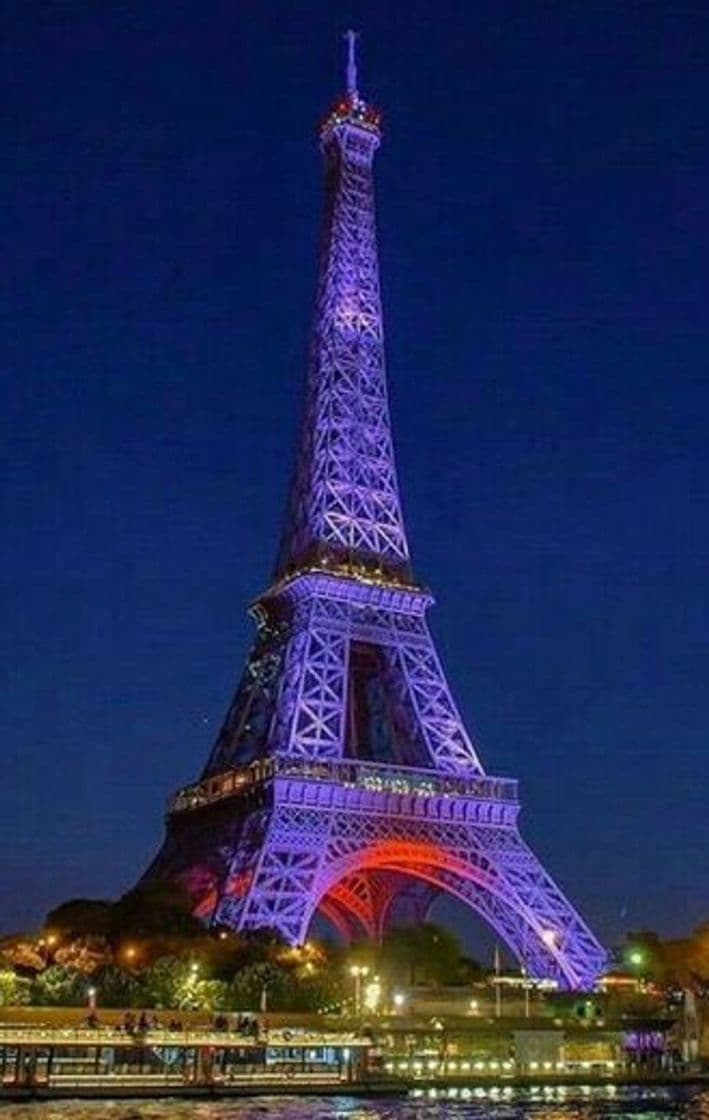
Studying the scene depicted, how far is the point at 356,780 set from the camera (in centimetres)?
7675

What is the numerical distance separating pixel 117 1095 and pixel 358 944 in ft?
157

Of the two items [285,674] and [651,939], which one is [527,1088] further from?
[651,939]

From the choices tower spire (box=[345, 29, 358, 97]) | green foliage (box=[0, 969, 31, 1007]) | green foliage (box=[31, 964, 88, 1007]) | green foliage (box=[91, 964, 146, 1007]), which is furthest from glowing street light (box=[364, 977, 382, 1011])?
tower spire (box=[345, 29, 358, 97])

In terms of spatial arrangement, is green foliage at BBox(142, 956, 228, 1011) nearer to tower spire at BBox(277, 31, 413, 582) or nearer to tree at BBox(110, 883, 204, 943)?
tree at BBox(110, 883, 204, 943)

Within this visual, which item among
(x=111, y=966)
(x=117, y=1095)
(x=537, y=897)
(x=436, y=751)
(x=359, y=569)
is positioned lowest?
(x=117, y=1095)

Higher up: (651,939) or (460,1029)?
(651,939)

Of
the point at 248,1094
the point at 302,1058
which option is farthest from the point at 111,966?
the point at 248,1094

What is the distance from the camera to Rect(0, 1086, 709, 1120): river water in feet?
133

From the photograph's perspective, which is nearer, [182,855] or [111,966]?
[111,966]

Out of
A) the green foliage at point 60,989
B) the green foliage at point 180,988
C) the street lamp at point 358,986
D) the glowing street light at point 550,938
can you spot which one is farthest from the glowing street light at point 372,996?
the green foliage at point 60,989

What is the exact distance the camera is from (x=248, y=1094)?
48.8 metres

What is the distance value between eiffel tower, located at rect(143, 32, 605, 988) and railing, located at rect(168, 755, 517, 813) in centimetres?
12

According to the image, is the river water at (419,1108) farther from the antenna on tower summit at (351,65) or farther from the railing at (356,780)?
the antenna on tower summit at (351,65)

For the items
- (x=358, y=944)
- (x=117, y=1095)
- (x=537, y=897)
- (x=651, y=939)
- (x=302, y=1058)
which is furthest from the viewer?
(x=651, y=939)
